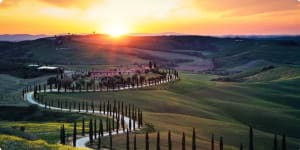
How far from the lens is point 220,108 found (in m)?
123

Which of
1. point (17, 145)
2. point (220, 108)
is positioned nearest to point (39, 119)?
point (220, 108)

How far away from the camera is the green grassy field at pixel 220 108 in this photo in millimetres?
89500

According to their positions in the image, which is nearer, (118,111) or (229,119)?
(118,111)

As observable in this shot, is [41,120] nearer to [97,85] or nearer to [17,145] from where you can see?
[97,85]

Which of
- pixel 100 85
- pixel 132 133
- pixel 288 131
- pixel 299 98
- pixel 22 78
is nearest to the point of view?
pixel 132 133

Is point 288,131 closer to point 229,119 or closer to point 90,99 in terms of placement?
point 229,119

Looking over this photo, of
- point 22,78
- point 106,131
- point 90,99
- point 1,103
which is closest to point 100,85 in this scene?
point 90,99

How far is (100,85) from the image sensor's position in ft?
441

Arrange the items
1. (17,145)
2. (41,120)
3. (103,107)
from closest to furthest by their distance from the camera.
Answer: (17,145), (41,120), (103,107)

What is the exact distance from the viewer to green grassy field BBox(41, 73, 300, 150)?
294 ft

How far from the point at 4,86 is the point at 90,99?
47957 mm

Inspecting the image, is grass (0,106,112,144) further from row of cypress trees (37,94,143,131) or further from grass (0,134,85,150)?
grass (0,134,85,150)

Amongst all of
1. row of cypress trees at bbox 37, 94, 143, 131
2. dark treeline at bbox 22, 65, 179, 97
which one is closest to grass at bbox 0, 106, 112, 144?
row of cypress trees at bbox 37, 94, 143, 131

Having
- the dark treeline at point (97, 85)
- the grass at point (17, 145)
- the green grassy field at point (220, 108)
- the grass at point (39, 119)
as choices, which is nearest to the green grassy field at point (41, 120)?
the grass at point (39, 119)
